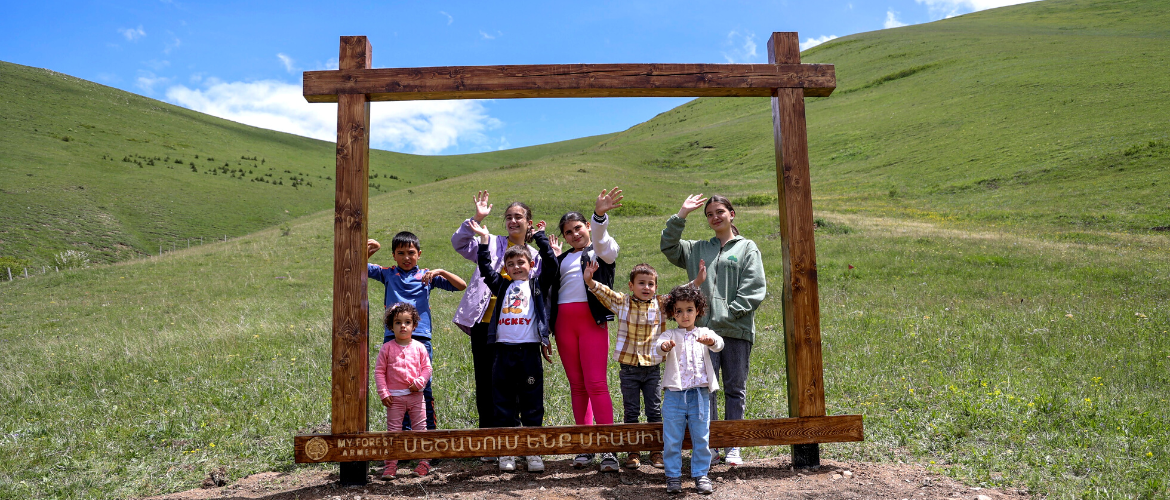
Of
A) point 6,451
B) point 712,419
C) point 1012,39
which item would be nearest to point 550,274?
point 712,419

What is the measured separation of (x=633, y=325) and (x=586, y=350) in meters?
0.43

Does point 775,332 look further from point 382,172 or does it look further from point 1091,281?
point 382,172

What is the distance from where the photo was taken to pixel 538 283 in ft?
17.4

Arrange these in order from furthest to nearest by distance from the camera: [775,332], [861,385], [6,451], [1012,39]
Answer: [1012,39] < [775,332] < [861,385] < [6,451]

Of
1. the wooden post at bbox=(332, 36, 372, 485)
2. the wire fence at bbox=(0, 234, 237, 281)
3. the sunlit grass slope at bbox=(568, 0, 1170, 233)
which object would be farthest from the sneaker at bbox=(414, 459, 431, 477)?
the wire fence at bbox=(0, 234, 237, 281)

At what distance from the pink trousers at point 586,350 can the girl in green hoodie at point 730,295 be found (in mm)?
868

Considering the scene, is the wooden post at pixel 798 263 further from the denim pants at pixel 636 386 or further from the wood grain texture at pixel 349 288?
the wood grain texture at pixel 349 288

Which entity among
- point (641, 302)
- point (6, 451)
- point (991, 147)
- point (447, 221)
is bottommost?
point (6, 451)

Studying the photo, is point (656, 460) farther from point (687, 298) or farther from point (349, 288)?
point (349, 288)

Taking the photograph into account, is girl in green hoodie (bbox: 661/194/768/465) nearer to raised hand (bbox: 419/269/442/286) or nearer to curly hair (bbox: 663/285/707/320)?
curly hair (bbox: 663/285/707/320)

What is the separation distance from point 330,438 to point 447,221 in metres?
24.8

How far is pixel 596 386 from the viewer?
515 centimetres

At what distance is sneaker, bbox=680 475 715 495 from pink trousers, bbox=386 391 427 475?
2179 millimetres

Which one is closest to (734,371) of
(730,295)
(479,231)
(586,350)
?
(730,295)
